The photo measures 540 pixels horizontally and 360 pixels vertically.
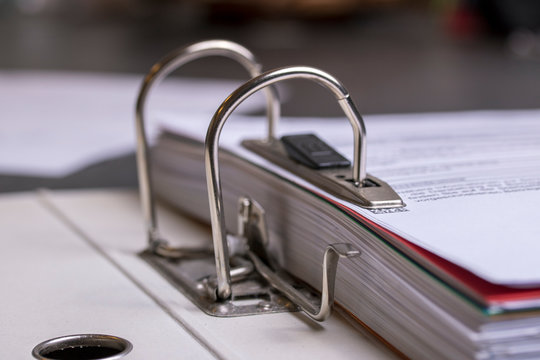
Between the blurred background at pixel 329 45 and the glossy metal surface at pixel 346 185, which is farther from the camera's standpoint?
the blurred background at pixel 329 45

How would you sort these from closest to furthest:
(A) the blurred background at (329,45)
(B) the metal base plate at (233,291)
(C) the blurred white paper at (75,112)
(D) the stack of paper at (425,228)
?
(D) the stack of paper at (425,228)
(B) the metal base plate at (233,291)
(C) the blurred white paper at (75,112)
(A) the blurred background at (329,45)

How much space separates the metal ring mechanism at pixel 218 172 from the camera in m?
0.37

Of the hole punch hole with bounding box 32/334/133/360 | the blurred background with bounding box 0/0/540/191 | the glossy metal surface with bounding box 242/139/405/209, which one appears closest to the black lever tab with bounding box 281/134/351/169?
the glossy metal surface with bounding box 242/139/405/209

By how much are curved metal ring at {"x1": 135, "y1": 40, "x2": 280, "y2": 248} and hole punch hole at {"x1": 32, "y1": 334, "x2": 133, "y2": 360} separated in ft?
0.45

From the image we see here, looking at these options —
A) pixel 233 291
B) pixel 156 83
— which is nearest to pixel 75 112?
pixel 156 83

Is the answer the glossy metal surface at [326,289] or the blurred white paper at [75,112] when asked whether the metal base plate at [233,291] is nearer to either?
the glossy metal surface at [326,289]

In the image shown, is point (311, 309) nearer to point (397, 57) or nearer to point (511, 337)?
point (511, 337)

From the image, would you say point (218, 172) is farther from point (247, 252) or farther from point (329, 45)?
point (329, 45)

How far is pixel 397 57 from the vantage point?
2012 mm

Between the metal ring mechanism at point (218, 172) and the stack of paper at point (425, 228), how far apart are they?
0.04ft

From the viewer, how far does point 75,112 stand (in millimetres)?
1063

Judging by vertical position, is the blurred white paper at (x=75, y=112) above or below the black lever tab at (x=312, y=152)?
below

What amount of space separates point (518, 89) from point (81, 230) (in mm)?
1021

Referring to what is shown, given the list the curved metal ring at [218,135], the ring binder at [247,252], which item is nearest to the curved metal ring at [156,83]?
the ring binder at [247,252]
